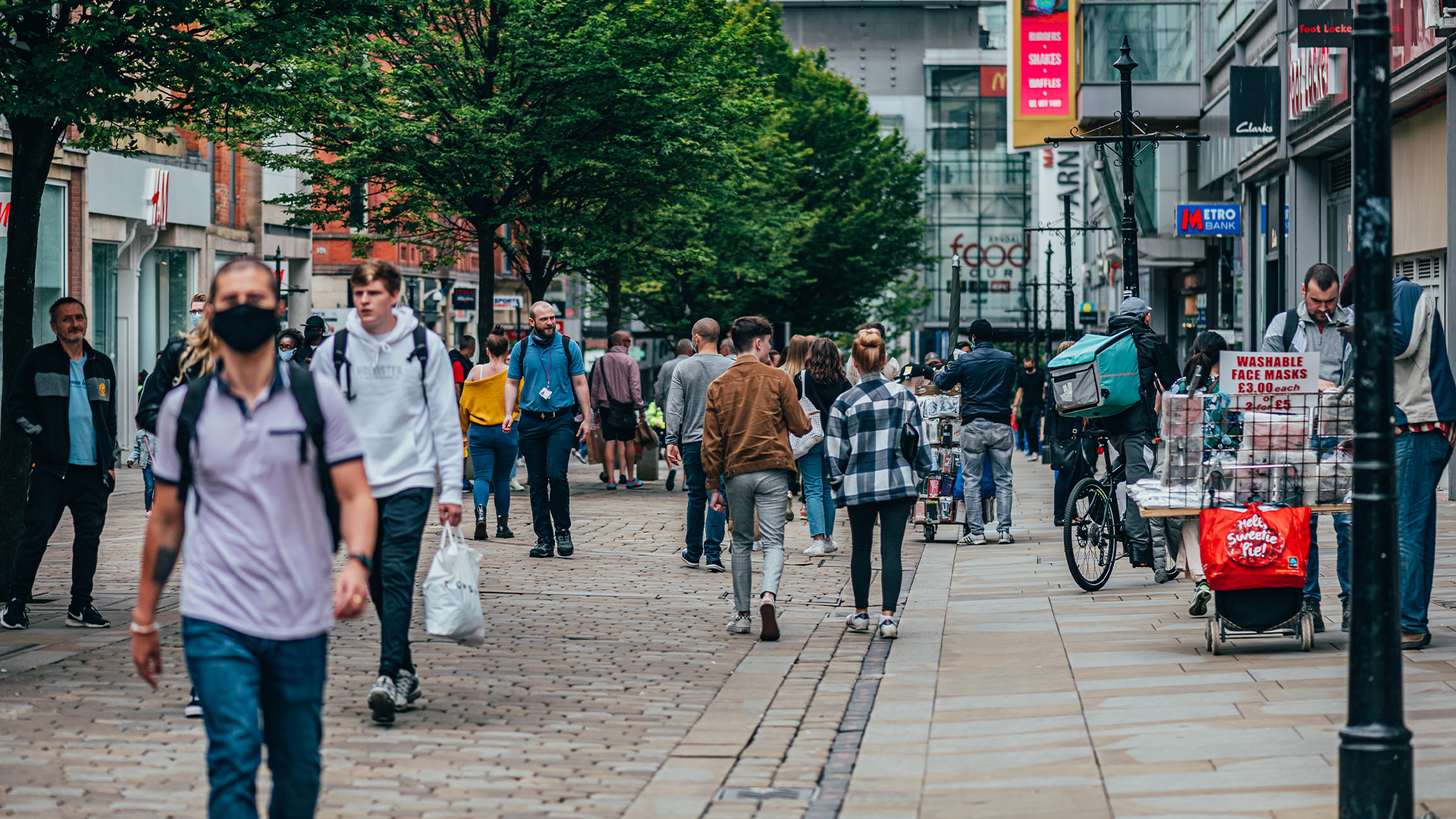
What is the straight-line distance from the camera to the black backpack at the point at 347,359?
7031 millimetres

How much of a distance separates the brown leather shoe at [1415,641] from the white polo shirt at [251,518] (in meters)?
6.02

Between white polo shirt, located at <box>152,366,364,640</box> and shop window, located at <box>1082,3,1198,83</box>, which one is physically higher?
shop window, located at <box>1082,3,1198,83</box>

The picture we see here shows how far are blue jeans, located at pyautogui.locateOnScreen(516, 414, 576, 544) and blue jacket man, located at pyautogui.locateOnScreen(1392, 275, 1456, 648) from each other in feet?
23.6

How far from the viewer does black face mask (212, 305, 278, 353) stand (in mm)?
Result: 4199

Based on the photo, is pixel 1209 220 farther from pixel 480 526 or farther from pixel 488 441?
pixel 480 526

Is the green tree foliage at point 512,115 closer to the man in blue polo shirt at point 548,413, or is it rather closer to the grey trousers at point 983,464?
the man in blue polo shirt at point 548,413

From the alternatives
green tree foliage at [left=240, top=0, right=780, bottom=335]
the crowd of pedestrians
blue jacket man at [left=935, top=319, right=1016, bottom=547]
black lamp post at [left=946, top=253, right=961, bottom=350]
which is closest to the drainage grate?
the crowd of pedestrians

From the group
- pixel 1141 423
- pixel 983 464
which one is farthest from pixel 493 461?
pixel 1141 423

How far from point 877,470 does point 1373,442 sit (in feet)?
14.0

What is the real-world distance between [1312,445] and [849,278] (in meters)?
37.3

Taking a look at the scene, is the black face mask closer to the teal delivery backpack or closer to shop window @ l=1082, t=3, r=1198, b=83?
the teal delivery backpack

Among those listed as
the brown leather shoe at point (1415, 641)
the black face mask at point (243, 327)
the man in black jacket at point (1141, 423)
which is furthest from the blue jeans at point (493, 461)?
the black face mask at point (243, 327)

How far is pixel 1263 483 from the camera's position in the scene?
27.6 ft

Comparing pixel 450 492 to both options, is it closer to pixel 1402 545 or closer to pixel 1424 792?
pixel 1424 792
